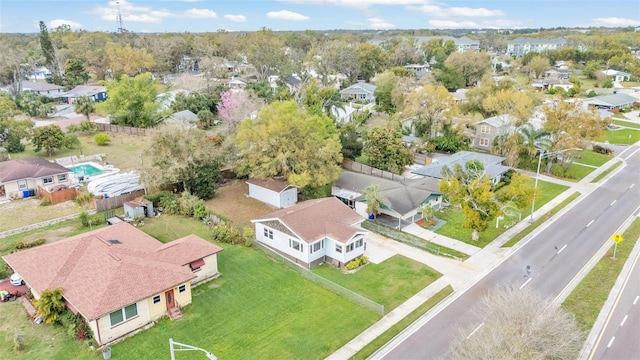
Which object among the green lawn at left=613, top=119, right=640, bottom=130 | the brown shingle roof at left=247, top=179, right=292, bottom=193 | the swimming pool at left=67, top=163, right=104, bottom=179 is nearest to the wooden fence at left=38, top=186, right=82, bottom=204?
the swimming pool at left=67, top=163, right=104, bottom=179

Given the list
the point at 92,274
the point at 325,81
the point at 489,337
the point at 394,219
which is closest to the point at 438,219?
the point at 394,219

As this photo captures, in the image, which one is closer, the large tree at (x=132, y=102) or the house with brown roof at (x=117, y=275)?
the house with brown roof at (x=117, y=275)

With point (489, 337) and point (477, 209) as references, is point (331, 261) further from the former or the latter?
point (489, 337)

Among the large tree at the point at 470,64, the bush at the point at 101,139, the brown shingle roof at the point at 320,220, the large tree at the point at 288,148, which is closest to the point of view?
the brown shingle roof at the point at 320,220

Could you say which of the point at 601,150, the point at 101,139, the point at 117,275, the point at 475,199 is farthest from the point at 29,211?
the point at 601,150

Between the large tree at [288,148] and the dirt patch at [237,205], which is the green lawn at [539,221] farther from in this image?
the dirt patch at [237,205]

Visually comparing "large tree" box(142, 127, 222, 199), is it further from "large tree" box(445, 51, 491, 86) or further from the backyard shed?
"large tree" box(445, 51, 491, 86)

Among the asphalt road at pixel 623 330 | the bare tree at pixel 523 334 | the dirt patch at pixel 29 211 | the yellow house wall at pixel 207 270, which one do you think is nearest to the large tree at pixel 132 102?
the dirt patch at pixel 29 211
